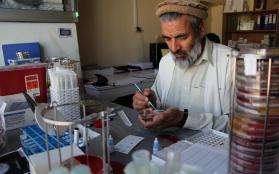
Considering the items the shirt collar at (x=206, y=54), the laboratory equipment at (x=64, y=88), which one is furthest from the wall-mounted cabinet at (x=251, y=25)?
the laboratory equipment at (x=64, y=88)

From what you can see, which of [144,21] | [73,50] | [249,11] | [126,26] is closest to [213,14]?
[249,11]

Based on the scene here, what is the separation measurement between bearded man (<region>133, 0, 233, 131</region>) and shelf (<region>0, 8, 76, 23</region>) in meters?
0.95

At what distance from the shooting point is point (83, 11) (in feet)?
8.64

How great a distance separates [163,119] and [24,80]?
0.69 metres

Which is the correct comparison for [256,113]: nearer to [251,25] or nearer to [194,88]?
[194,88]

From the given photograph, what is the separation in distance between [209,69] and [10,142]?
3.32 feet

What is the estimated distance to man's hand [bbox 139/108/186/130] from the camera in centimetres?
Result: 99

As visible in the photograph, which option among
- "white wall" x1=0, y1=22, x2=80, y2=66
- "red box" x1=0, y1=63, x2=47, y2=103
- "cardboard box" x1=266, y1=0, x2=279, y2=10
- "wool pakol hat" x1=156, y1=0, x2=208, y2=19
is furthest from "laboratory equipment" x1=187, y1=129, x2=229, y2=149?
"cardboard box" x1=266, y1=0, x2=279, y2=10

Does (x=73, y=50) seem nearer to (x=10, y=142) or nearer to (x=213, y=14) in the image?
(x=10, y=142)

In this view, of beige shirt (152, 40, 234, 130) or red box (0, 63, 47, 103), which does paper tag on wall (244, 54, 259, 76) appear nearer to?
beige shirt (152, 40, 234, 130)

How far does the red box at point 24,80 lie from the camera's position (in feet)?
3.89

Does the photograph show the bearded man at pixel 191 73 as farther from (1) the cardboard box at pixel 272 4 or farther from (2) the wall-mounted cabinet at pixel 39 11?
(1) the cardboard box at pixel 272 4

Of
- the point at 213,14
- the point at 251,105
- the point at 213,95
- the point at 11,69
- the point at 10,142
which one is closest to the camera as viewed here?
the point at 251,105

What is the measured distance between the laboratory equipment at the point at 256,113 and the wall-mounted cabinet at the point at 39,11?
1799 mm
